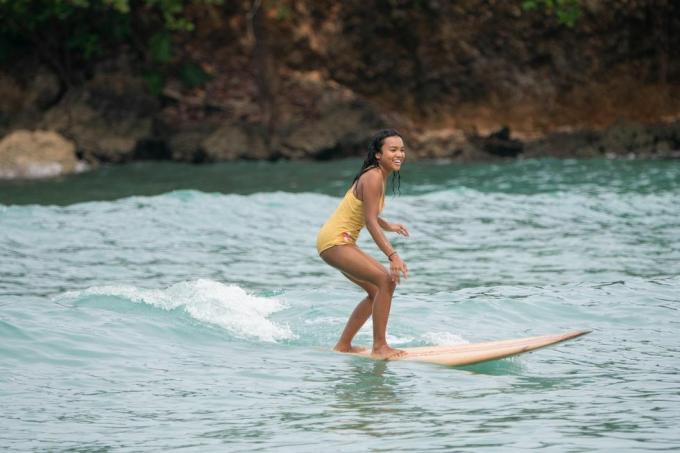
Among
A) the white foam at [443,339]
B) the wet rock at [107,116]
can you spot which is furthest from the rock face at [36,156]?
the white foam at [443,339]

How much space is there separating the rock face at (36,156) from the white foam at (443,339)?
54.1 ft

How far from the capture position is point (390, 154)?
8.03 m

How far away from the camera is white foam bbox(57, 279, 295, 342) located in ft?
31.1

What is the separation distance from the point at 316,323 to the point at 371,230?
209 centimetres

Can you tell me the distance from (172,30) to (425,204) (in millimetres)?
13813

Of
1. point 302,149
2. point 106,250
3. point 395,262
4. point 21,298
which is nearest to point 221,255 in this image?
point 106,250

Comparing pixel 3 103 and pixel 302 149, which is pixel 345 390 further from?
pixel 3 103

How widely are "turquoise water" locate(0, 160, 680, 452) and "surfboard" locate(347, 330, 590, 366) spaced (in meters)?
0.11

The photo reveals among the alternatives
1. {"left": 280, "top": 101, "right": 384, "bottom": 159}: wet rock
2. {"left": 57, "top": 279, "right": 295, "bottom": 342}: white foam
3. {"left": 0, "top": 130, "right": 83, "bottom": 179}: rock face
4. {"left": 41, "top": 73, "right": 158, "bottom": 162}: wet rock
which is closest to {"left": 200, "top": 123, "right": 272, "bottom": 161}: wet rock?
{"left": 280, "top": 101, "right": 384, "bottom": 159}: wet rock

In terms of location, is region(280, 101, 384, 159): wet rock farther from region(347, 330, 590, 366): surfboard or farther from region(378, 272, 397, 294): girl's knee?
region(378, 272, 397, 294): girl's knee

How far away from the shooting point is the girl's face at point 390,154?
8.05 m

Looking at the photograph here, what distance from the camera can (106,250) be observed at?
45.3ft

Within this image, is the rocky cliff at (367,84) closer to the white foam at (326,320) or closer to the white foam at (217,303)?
the white foam at (217,303)

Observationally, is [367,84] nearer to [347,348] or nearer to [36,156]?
[36,156]
